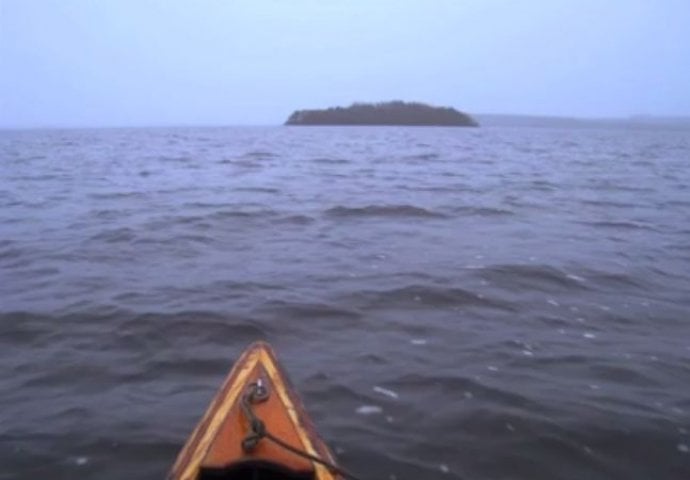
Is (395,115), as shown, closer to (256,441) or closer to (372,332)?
(372,332)

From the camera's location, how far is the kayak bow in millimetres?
3438

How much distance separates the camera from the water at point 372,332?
4.79 meters

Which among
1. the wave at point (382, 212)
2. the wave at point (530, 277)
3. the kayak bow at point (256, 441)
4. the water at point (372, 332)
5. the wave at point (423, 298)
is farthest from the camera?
the wave at point (382, 212)

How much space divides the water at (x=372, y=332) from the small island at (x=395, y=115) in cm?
12804

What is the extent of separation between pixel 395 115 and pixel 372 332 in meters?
139

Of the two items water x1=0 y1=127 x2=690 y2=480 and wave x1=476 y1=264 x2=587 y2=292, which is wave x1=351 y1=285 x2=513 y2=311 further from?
wave x1=476 y1=264 x2=587 y2=292

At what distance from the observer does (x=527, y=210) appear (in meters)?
15.7

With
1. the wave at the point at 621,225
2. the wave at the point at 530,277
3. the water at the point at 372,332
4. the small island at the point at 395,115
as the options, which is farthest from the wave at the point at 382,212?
the small island at the point at 395,115

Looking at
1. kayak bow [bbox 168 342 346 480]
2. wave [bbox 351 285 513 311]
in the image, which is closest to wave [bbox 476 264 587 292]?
wave [bbox 351 285 513 311]

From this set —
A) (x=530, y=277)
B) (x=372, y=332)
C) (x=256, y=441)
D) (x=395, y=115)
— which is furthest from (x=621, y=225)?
(x=395, y=115)

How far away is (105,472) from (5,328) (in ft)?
11.8

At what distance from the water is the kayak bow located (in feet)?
2.94

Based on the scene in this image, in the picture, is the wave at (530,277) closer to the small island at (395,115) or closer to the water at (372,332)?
the water at (372,332)

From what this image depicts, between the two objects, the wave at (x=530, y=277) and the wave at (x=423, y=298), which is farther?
the wave at (x=530, y=277)
